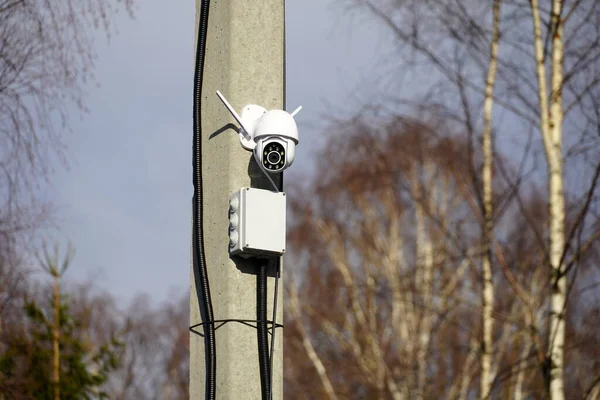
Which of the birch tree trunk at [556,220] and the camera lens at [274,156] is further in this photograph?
the birch tree trunk at [556,220]

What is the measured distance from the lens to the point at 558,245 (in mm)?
7219

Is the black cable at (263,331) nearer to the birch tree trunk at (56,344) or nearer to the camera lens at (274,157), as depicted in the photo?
the camera lens at (274,157)

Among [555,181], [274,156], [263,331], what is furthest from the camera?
[555,181]

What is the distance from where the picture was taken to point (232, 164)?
3.62 metres

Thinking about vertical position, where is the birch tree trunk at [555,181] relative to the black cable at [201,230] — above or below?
above

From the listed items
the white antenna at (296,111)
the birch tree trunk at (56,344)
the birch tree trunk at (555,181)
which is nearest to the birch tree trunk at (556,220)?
the birch tree trunk at (555,181)

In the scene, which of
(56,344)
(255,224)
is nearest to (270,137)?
(255,224)

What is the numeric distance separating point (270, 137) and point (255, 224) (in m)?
0.29

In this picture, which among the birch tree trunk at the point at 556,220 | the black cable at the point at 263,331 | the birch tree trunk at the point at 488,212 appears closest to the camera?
the black cable at the point at 263,331

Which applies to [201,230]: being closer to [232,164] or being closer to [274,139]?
[232,164]

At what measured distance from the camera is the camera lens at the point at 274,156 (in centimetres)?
358

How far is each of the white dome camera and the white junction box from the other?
11 cm

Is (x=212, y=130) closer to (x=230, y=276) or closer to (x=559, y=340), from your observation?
(x=230, y=276)

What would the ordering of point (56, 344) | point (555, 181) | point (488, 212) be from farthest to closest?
point (56, 344) → point (488, 212) → point (555, 181)
